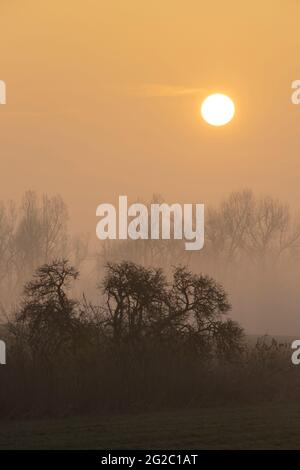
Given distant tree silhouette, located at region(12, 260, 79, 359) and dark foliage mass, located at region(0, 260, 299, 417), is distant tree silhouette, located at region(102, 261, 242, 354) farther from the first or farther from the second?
distant tree silhouette, located at region(12, 260, 79, 359)

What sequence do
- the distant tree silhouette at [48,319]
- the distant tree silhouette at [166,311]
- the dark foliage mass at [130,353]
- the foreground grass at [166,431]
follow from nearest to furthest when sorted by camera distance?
the foreground grass at [166,431] < the dark foliage mass at [130,353] < the distant tree silhouette at [48,319] < the distant tree silhouette at [166,311]

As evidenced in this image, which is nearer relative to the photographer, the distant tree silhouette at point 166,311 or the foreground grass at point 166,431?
the foreground grass at point 166,431

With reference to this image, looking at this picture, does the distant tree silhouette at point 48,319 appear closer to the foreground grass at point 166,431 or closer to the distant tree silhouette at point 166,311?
the distant tree silhouette at point 166,311

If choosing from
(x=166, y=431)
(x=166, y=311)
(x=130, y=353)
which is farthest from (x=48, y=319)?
(x=166, y=431)

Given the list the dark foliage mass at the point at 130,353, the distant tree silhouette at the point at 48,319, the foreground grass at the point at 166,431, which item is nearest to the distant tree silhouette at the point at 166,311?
the dark foliage mass at the point at 130,353

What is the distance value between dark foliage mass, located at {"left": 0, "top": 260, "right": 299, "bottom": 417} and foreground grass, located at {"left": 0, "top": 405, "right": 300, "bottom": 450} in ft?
6.01

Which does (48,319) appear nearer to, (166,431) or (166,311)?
(166,311)

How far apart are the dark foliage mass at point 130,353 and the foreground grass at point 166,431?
6.01 feet

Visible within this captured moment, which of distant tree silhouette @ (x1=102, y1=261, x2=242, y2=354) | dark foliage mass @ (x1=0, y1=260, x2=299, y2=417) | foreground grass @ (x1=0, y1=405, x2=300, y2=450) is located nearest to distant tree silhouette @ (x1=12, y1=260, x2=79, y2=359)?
dark foliage mass @ (x1=0, y1=260, x2=299, y2=417)

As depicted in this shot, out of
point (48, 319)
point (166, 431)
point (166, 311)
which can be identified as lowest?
point (166, 431)

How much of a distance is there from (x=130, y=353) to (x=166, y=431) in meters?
6.91

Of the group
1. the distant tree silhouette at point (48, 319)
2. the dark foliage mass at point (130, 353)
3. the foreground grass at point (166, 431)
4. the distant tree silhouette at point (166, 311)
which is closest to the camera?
the foreground grass at point (166, 431)

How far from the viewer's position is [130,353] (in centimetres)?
3052

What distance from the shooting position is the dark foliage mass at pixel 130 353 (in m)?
28.5
